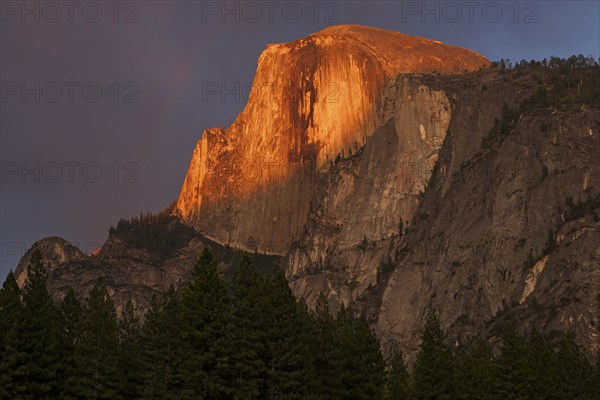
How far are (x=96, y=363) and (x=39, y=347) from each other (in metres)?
8.18

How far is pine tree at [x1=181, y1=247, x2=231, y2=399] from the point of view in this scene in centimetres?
A: 11306

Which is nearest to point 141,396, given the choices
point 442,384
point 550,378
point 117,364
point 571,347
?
point 117,364

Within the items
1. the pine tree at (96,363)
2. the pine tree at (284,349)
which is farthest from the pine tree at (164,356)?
the pine tree at (284,349)

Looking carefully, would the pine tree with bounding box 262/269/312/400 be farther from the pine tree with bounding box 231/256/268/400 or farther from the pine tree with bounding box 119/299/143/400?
the pine tree with bounding box 119/299/143/400

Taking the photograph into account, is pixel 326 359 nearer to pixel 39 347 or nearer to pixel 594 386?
pixel 39 347

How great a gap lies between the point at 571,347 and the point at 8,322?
10049 centimetres

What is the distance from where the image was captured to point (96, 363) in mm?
123625

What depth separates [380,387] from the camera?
142 meters

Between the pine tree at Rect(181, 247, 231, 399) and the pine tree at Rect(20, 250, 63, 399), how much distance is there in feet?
44.8

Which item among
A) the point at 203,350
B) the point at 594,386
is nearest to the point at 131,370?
the point at 203,350

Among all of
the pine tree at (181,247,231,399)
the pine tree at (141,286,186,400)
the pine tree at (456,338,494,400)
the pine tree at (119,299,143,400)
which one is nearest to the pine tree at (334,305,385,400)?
the pine tree at (456,338,494,400)

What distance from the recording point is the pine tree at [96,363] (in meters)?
123

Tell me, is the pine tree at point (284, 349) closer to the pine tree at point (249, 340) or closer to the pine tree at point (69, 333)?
the pine tree at point (249, 340)

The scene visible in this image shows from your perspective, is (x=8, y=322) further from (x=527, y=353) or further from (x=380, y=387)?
(x=527, y=353)
